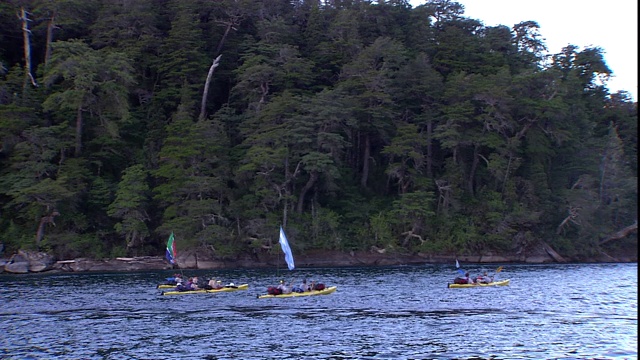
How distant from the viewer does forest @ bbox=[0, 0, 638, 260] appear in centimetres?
5868

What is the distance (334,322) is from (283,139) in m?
33.3

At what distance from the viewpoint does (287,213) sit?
61.6 meters

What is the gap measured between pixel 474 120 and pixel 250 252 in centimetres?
2512

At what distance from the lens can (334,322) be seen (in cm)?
2798

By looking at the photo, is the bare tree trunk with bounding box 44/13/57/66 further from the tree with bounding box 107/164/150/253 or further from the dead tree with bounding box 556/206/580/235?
the dead tree with bounding box 556/206/580/235

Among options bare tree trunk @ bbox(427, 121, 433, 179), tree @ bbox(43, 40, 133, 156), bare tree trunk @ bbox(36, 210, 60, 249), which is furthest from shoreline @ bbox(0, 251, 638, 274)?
tree @ bbox(43, 40, 133, 156)

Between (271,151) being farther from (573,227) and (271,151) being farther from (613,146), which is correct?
(613,146)

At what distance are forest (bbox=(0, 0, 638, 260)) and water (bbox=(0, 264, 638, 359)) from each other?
15.1 metres

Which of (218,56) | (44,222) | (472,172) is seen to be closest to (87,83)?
(44,222)

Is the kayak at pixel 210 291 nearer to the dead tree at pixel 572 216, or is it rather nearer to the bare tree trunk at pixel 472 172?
the bare tree trunk at pixel 472 172

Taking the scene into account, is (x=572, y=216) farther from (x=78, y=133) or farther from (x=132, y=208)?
(x=78, y=133)

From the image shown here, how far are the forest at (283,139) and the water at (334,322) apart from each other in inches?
595

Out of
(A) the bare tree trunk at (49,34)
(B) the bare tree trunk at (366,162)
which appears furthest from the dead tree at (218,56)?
(B) the bare tree trunk at (366,162)

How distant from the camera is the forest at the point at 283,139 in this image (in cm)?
5868
